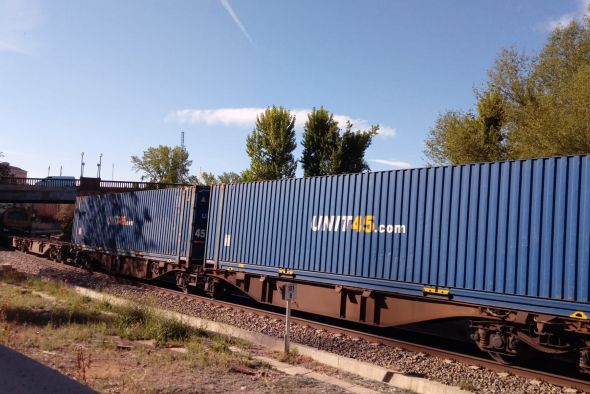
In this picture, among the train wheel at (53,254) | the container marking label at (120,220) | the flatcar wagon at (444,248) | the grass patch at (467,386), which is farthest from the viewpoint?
the train wheel at (53,254)

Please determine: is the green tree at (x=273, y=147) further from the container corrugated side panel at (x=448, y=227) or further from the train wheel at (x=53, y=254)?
the container corrugated side panel at (x=448, y=227)

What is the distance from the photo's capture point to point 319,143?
35.9 m

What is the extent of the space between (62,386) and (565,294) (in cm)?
715

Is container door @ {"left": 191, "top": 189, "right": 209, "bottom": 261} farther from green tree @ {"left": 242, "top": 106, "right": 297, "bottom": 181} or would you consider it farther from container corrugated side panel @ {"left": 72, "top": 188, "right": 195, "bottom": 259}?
green tree @ {"left": 242, "top": 106, "right": 297, "bottom": 181}

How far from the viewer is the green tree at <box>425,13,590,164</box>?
2191cm

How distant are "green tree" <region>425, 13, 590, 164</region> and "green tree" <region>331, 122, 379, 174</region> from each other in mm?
6289

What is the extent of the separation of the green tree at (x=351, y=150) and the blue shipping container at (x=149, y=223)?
16936 millimetres

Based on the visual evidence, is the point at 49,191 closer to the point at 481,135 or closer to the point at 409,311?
the point at 481,135

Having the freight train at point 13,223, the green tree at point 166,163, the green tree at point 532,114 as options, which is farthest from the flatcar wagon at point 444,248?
the green tree at point 166,163

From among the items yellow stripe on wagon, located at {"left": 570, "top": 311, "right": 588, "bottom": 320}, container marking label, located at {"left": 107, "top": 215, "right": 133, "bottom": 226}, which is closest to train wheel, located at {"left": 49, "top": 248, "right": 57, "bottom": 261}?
container marking label, located at {"left": 107, "top": 215, "right": 133, "bottom": 226}

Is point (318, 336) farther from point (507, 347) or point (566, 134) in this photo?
point (566, 134)

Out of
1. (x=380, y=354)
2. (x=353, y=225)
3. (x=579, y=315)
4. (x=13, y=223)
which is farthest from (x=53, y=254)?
(x=579, y=315)

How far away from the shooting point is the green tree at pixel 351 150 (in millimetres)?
35000

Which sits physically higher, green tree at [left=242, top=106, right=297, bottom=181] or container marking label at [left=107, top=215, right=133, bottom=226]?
green tree at [left=242, top=106, right=297, bottom=181]
